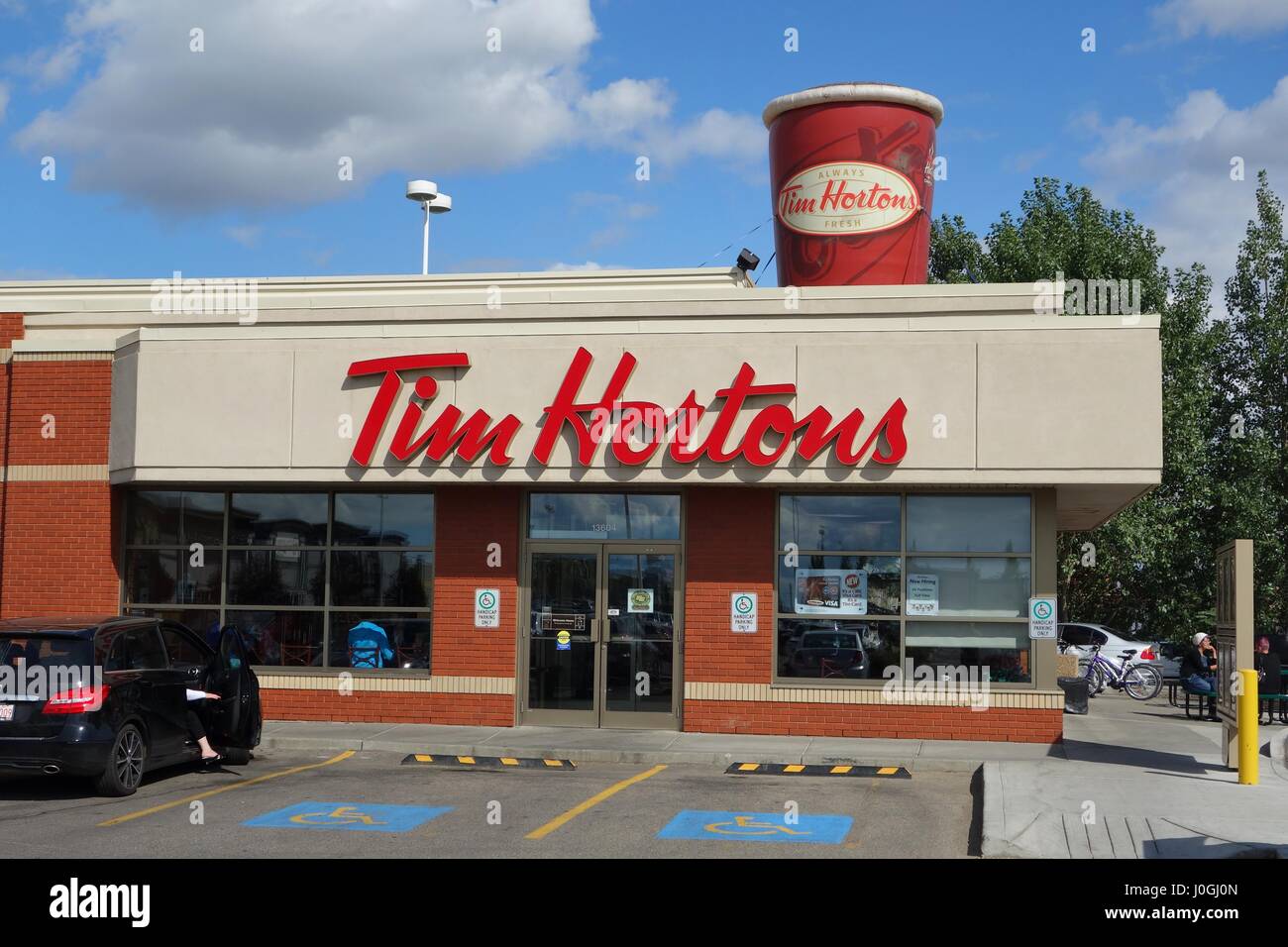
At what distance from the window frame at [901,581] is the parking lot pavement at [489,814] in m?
2.41

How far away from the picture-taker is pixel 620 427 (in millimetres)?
17125

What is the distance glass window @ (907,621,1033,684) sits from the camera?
666 inches

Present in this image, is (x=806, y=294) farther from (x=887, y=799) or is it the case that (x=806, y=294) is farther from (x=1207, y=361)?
(x=1207, y=361)

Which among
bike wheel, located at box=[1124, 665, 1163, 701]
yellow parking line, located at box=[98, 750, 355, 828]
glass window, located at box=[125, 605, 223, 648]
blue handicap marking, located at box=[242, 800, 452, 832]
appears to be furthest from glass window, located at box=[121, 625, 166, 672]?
bike wheel, located at box=[1124, 665, 1163, 701]

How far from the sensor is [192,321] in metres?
18.8

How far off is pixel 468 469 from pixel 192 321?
4573 millimetres

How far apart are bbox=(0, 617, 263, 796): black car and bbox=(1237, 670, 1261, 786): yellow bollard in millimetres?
10280

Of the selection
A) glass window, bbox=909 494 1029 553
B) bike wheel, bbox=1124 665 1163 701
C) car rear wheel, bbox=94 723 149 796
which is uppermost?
glass window, bbox=909 494 1029 553

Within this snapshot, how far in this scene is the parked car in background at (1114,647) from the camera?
3238cm

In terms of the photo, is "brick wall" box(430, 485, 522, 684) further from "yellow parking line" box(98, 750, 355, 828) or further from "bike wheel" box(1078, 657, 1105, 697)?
"bike wheel" box(1078, 657, 1105, 697)

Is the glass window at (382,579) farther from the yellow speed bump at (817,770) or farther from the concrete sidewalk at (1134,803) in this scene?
the concrete sidewalk at (1134,803)
